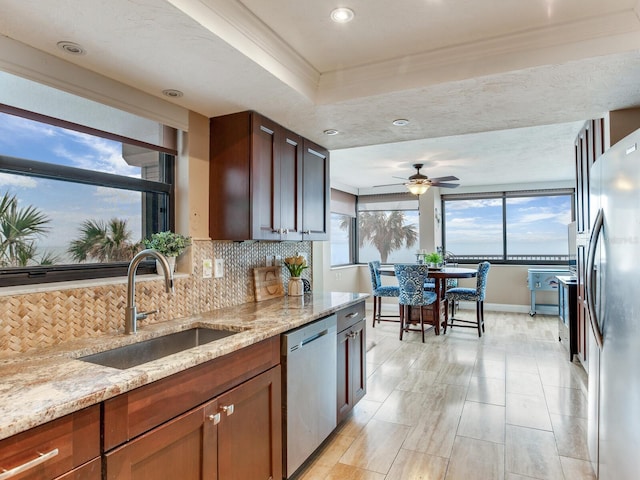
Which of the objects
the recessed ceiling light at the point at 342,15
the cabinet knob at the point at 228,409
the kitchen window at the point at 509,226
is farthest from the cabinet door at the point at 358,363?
the kitchen window at the point at 509,226

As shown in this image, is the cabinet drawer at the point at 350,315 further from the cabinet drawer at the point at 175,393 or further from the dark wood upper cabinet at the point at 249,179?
the cabinet drawer at the point at 175,393

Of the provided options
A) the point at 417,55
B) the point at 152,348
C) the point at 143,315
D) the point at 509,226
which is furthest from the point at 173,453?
the point at 509,226

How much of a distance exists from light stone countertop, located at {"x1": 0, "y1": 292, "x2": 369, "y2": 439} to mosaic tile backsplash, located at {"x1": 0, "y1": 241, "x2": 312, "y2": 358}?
6 centimetres

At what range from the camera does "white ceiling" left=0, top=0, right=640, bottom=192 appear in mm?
1511

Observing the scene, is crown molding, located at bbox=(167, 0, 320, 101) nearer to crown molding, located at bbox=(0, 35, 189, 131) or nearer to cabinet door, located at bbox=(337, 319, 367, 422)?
crown molding, located at bbox=(0, 35, 189, 131)

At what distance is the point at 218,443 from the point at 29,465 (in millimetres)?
718

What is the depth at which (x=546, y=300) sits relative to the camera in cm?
676

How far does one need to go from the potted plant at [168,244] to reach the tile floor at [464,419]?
1407 mm

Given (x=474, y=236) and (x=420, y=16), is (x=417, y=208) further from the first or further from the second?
(x=420, y=16)

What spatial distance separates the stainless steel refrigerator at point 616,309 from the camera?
143 centimetres

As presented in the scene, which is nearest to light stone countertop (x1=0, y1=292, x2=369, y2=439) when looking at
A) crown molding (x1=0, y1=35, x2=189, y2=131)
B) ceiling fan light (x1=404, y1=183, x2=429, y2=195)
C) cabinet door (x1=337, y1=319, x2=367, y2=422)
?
cabinet door (x1=337, y1=319, x2=367, y2=422)

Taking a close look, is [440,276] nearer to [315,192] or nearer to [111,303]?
[315,192]

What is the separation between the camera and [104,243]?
2051mm

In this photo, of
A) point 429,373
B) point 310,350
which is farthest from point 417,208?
point 310,350
